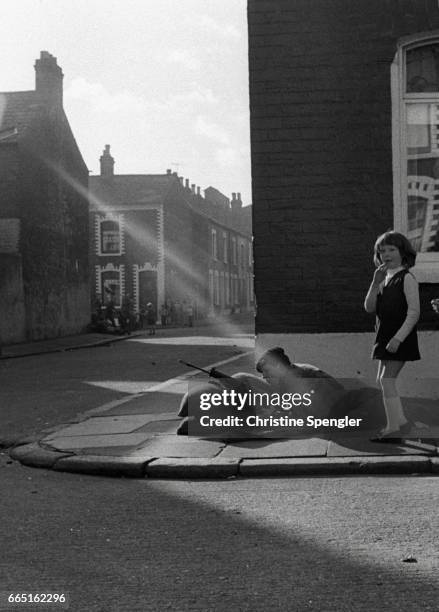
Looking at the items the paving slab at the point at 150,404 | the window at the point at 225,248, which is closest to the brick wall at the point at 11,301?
the paving slab at the point at 150,404

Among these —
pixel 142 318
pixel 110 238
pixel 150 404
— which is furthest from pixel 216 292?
pixel 150 404

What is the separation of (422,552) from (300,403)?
4076 millimetres

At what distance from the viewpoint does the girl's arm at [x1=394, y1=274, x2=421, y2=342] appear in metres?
7.86

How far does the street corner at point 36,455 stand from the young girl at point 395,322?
109 inches

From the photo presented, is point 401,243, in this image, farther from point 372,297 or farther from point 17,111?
point 17,111

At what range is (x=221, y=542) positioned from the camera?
16.5ft

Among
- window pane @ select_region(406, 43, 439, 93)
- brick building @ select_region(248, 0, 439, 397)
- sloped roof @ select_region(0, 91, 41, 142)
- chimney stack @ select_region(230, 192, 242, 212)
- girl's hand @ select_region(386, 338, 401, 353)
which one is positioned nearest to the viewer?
girl's hand @ select_region(386, 338, 401, 353)

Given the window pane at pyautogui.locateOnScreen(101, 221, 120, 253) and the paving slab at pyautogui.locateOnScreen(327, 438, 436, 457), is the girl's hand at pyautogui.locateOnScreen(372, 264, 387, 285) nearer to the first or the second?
the paving slab at pyautogui.locateOnScreen(327, 438, 436, 457)

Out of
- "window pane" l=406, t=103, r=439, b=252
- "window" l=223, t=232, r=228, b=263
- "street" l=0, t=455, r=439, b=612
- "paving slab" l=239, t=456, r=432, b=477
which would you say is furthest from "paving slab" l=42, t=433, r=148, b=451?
"window" l=223, t=232, r=228, b=263

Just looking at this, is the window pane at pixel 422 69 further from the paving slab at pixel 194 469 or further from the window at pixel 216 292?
the window at pixel 216 292

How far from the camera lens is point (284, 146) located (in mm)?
10398

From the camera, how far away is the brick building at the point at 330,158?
33.8 ft

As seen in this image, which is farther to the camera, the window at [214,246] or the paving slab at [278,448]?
the window at [214,246]

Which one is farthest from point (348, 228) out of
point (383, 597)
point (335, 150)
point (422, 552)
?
point (383, 597)
